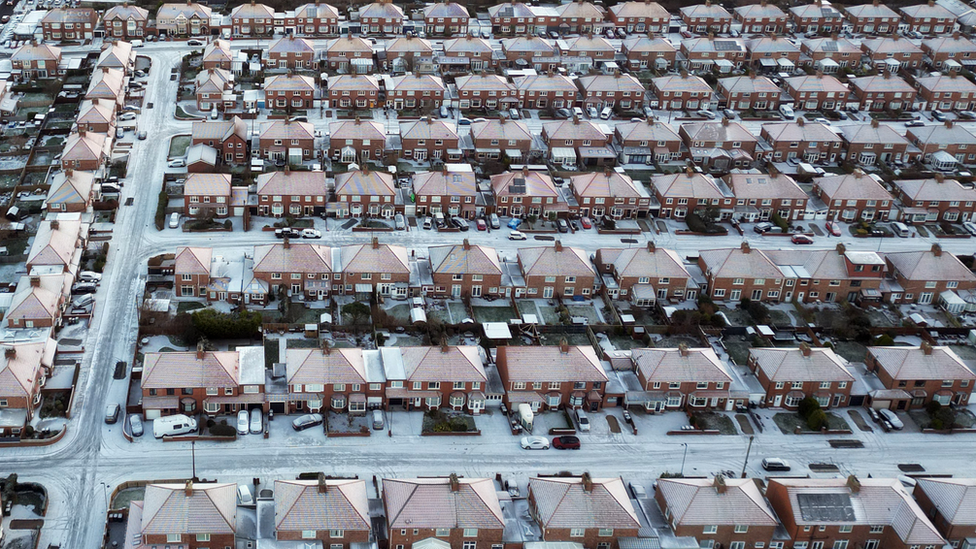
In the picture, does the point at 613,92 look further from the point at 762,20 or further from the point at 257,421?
the point at 257,421

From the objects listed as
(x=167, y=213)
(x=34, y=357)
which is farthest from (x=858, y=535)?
(x=167, y=213)

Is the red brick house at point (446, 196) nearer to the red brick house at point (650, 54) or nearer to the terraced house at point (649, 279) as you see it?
the terraced house at point (649, 279)

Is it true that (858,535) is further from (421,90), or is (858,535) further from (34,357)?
(421,90)

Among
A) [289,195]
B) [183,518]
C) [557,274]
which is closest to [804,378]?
[557,274]

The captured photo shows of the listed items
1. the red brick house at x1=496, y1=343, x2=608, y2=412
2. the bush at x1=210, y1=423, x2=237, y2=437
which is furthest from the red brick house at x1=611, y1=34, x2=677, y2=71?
the bush at x1=210, y1=423, x2=237, y2=437

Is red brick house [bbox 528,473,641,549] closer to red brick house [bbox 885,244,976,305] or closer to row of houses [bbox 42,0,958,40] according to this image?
red brick house [bbox 885,244,976,305]

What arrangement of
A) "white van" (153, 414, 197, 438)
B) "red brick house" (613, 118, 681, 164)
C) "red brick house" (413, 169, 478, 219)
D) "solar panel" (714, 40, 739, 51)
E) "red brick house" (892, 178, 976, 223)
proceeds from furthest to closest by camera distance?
1. "solar panel" (714, 40, 739, 51)
2. "red brick house" (613, 118, 681, 164)
3. "red brick house" (892, 178, 976, 223)
4. "red brick house" (413, 169, 478, 219)
5. "white van" (153, 414, 197, 438)
